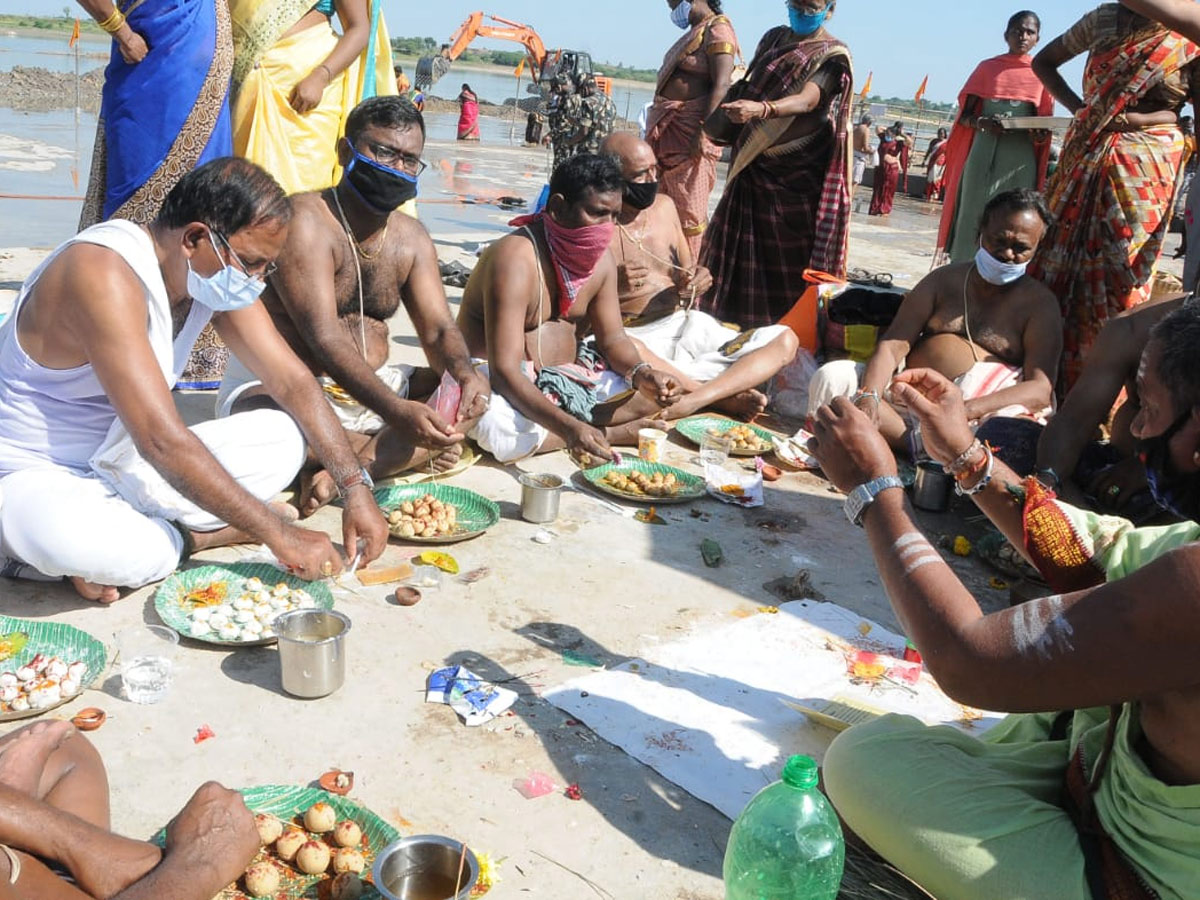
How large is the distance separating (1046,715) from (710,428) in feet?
11.3

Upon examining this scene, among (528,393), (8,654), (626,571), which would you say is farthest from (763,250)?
(8,654)

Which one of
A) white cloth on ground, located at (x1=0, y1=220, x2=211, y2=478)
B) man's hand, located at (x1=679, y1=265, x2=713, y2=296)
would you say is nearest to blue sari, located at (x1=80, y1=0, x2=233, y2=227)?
white cloth on ground, located at (x1=0, y1=220, x2=211, y2=478)

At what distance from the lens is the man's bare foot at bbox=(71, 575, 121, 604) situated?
11.0ft

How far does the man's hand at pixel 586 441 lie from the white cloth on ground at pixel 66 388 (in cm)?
177

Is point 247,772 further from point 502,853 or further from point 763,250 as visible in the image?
point 763,250

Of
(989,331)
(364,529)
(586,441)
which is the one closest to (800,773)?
(364,529)

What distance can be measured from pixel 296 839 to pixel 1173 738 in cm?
182

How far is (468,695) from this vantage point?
3049mm

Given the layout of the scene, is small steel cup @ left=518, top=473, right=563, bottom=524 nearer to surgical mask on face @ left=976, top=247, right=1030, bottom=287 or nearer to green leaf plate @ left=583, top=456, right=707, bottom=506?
green leaf plate @ left=583, top=456, right=707, bottom=506

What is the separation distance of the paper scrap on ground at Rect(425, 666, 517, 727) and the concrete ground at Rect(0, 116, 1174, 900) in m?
0.04

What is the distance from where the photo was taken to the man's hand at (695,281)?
6.60 m

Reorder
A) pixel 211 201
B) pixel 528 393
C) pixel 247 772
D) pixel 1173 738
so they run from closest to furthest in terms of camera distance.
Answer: pixel 1173 738 → pixel 247 772 → pixel 211 201 → pixel 528 393

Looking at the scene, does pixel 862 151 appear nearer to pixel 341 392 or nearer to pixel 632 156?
pixel 632 156

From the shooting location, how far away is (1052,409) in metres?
5.48
